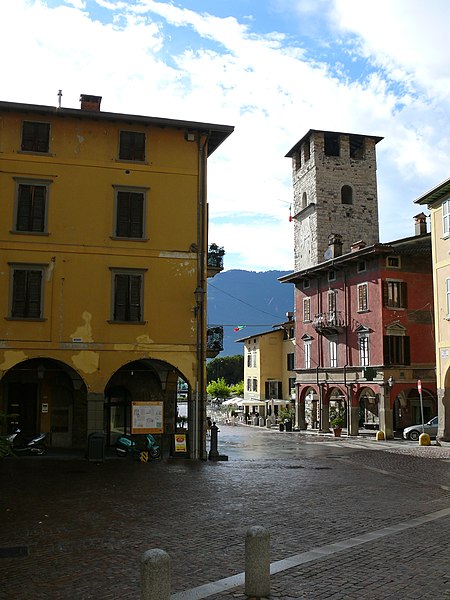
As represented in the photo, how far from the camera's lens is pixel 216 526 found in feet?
35.6

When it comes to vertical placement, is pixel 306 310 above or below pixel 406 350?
above

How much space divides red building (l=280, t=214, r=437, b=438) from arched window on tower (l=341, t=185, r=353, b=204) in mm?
15666

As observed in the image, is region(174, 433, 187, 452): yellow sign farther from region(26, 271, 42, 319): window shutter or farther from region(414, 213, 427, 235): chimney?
region(414, 213, 427, 235): chimney

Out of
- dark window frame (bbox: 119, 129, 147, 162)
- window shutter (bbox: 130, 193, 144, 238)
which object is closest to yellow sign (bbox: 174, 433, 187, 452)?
window shutter (bbox: 130, 193, 144, 238)

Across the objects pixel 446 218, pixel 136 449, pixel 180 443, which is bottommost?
pixel 136 449

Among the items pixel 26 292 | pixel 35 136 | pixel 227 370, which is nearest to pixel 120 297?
pixel 26 292

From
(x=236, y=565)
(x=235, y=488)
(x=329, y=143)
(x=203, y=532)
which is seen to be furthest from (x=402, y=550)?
(x=329, y=143)

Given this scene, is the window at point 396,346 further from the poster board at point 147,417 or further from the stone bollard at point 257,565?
the stone bollard at point 257,565

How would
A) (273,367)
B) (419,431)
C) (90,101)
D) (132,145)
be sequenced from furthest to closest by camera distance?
(273,367) → (419,431) → (90,101) → (132,145)

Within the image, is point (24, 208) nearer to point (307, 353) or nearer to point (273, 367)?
point (307, 353)

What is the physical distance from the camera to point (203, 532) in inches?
407

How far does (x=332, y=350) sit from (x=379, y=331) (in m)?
5.95

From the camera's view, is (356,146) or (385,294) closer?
(385,294)

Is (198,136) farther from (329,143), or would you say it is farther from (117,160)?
(329,143)
